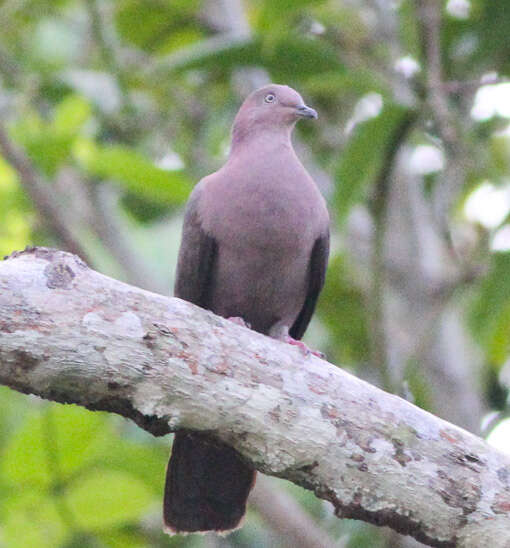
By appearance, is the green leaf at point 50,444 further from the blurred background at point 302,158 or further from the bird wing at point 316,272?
the bird wing at point 316,272

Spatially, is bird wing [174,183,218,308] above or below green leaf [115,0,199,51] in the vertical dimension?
below

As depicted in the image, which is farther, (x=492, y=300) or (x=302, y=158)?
(x=302, y=158)

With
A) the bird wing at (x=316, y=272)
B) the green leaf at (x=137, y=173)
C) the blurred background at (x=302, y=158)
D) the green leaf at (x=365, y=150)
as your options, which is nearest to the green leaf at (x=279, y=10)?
the blurred background at (x=302, y=158)

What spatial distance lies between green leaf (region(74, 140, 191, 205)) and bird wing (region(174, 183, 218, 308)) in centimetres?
26

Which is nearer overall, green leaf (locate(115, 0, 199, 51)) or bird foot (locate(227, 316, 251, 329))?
bird foot (locate(227, 316, 251, 329))

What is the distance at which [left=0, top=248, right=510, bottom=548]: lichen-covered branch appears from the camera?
10.0 ft

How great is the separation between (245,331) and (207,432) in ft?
1.21

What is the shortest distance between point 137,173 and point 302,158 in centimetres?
160

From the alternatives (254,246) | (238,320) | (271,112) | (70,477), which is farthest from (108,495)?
(271,112)

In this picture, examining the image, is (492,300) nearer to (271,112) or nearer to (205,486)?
(271,112)

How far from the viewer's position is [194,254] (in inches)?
174

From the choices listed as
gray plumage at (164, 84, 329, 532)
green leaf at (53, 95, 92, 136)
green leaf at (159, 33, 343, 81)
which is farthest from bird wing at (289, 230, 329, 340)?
green leaf at (53, 95, 92, 136)

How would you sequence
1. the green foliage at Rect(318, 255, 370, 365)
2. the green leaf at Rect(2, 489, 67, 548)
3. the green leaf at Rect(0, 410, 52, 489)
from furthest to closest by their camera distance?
1. the green foliage at Rect(318, 255, 370, 365)
2. the green leaf at Rect(2, 489, 67, 548)
3. the green leaf at Rect(0, 410, 52, 489)

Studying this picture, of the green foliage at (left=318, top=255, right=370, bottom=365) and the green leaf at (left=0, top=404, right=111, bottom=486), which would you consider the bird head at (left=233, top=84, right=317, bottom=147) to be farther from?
the green leaf at (left=0, top=404, right=111, bottom=486)
